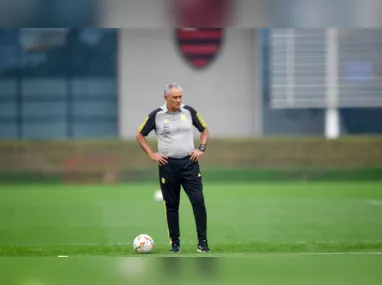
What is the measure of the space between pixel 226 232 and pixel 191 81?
19.4 meters

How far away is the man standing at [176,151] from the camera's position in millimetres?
9375

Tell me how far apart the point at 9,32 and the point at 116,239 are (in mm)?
19844

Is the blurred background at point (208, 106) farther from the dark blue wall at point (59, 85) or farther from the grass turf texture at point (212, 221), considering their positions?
the grass turf texture at point (212, 221)

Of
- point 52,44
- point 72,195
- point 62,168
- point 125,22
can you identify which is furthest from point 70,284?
point 52,44

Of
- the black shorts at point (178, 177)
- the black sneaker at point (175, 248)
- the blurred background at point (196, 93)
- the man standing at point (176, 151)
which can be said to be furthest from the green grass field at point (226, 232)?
the blurred background at point (196, 93)

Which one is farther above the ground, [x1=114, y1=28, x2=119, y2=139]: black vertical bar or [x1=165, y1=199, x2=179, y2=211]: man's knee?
[x1=114, y1=28, x2=119, y2=139]: black vertical bar

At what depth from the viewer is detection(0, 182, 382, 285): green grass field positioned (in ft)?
18.3

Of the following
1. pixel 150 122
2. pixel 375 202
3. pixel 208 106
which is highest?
pixel 208 106

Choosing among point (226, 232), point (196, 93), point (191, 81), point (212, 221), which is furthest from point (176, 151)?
point (196, 93)

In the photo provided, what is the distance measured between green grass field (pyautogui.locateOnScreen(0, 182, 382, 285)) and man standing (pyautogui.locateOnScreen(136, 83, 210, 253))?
41cm

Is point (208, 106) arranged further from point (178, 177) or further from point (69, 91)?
point (178, 177)

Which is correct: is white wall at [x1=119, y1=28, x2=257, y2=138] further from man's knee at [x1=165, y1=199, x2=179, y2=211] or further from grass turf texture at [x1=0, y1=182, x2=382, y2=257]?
man's knee at [x1=165, y1=199, x2=179, y2=211]

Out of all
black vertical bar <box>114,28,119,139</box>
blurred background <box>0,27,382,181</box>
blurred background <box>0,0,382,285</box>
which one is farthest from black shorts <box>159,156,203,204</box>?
black vertical bar <box>114,28,119,139</box>

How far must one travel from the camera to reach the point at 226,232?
13.0 m
